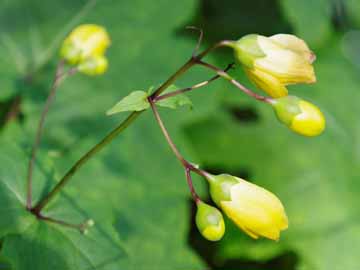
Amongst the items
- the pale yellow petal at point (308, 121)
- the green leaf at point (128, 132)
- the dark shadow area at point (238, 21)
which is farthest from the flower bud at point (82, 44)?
the dark shadow area at point (238, 21)

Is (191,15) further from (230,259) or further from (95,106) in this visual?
(230,259)

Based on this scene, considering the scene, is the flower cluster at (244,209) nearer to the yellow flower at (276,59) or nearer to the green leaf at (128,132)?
the yellow flower at (276,59)

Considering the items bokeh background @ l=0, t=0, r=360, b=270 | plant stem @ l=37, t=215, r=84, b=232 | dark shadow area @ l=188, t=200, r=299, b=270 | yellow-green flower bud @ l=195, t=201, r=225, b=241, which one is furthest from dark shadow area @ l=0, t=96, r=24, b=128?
yellow-green flower bud @ l=195, t=201, r=225, b=241

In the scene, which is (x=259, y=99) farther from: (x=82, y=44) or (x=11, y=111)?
(x=11, y=111)

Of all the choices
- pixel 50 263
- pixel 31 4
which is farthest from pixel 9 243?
pixel 31 4

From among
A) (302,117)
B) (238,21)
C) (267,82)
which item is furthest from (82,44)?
(238,21)

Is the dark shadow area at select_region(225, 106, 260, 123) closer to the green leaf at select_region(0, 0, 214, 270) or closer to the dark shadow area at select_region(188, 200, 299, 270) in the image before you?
the green leaf at select_region(0, 0, 214, 270)
